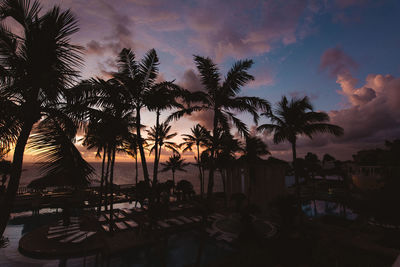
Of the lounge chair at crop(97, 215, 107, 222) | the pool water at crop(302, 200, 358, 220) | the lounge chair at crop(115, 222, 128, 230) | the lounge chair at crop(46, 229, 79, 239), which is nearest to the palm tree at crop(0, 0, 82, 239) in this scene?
the lounge chair at crop(46, 229, 79, 239)

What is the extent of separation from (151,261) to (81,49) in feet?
33.1

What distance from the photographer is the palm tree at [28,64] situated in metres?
3.31

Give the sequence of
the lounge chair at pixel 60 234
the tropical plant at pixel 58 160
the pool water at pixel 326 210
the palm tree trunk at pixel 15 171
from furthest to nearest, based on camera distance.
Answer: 1. the pool water at pixel 326 210
2. the lounge chair at pixel 60 234
3. the palm tree trunk at pixel 15 171
4. the tropical plant at pixel 58 160

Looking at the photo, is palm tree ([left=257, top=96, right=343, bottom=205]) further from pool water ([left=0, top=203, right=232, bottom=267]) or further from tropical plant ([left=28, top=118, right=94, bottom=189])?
tropical plant ([left=28, top=118, right=94, bottom=189])

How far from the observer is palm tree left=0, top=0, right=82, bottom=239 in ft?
10.9

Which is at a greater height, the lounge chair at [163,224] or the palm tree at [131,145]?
the palm tree at [131,145]

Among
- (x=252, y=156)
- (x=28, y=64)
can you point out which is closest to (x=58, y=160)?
(x=28, y=64)

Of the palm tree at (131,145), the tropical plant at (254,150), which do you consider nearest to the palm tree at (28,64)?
the palm tree at (131,145)

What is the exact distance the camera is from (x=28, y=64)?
11.0ft

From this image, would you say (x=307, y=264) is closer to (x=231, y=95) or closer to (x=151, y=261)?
(x=151, y=261)

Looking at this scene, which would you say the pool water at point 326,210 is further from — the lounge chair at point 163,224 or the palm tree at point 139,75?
the palm tree at point 139,75

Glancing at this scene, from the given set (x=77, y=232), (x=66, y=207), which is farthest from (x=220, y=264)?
(x=66, y=207)

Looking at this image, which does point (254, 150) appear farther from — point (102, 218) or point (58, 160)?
point (58, 160)

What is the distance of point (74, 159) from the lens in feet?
10.7
